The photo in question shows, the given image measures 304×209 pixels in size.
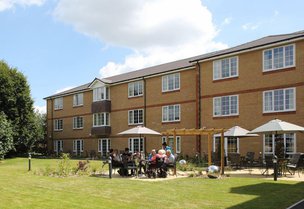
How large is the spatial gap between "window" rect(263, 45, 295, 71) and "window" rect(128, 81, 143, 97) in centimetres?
1405

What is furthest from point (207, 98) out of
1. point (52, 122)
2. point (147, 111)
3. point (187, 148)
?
point (52, 122)

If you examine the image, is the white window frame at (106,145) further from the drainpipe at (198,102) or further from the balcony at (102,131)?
the drainpipe at (198,102)

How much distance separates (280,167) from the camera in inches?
715

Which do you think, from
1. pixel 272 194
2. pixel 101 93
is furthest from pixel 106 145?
pixel 272 194

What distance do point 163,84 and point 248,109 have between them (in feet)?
32.1

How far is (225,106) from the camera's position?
27703mm

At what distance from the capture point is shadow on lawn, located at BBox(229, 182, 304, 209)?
1031cm

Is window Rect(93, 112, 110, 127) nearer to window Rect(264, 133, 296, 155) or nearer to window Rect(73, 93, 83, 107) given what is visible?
window Rect(73, 93, 83, 107)

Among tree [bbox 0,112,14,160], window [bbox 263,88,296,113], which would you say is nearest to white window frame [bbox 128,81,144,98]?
→ tree [bbox 0,112,14,160]

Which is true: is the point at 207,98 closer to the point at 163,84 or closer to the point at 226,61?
the point at 226,61

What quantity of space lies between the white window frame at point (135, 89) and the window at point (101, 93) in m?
3.86

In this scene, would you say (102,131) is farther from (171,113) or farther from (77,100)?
(171,113)

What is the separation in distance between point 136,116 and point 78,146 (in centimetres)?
1183

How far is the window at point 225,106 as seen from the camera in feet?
88.8
